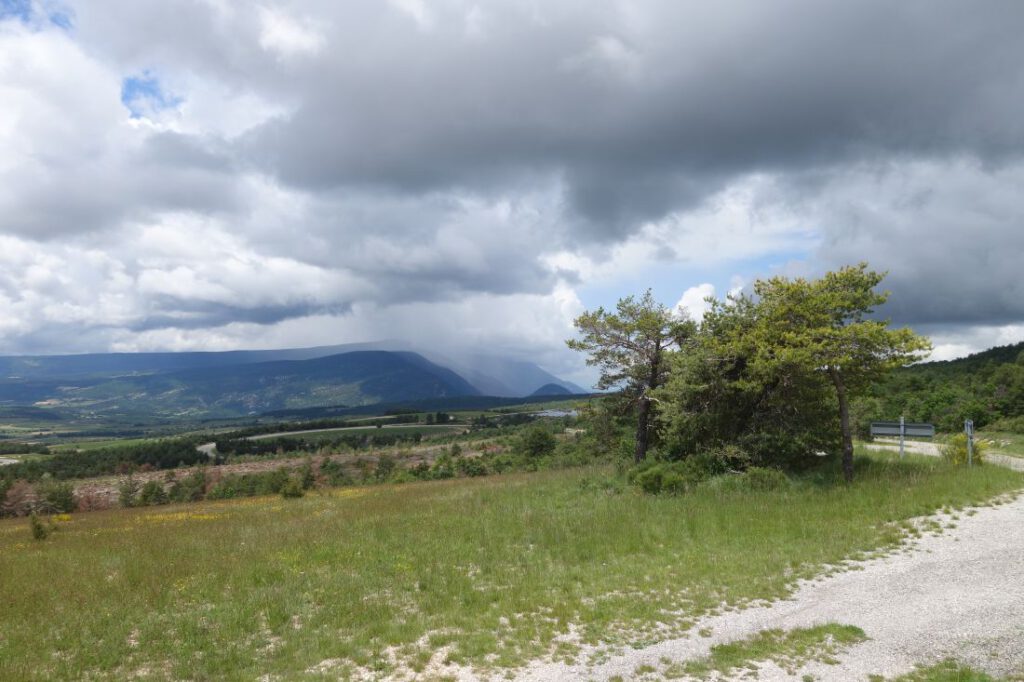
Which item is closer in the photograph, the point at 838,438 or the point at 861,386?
the point at 861,386

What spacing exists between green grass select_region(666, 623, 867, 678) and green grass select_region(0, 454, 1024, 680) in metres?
1.12

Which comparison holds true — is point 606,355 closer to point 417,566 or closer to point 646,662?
point 417,566

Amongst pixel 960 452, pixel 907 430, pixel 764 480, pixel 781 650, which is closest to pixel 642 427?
pixel 764 480

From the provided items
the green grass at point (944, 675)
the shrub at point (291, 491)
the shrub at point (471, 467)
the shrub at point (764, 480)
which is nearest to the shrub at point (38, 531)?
the shrub at point (291, 491)

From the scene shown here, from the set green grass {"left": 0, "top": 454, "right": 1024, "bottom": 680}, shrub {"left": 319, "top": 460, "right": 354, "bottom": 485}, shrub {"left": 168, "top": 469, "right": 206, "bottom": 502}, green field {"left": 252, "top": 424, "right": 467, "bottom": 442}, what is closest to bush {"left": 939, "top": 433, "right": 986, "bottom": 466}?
green grass {"left": 0, "top": 454, "right": 1024, "bottom": 680}

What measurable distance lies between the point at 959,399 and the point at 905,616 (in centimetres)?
6568

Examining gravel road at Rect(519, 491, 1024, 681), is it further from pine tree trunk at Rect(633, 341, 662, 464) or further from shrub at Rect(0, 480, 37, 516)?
shrub at Rect(0, 480, 37, 516)

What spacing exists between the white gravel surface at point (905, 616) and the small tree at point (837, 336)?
7084mm

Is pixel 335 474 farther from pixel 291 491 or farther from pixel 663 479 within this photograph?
pixel 663 479

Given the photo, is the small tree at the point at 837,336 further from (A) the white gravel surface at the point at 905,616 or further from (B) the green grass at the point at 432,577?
(A) the white gravel surface at the point at 905,616

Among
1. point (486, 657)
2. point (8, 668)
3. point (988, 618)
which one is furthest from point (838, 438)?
point (8, 668)

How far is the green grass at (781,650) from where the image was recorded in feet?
26.7

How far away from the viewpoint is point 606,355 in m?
28.8

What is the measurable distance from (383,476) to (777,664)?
58.4 m
